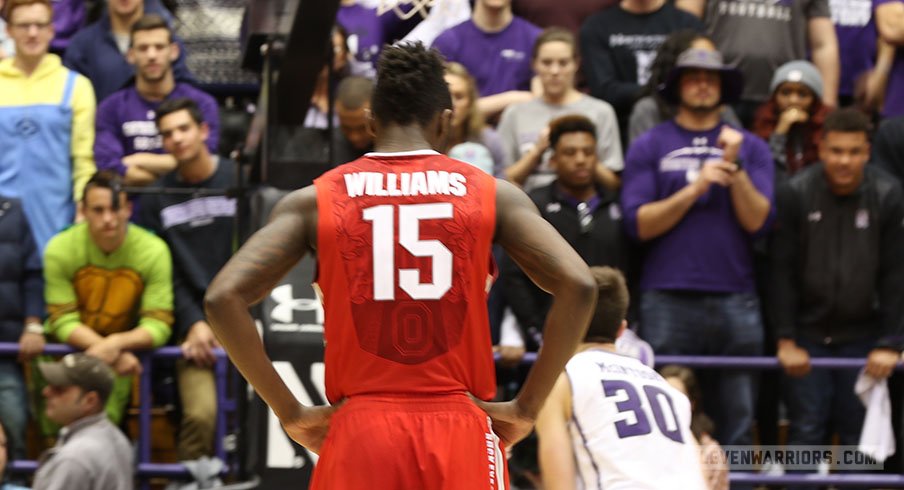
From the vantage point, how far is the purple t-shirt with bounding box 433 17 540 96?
34.1 ft

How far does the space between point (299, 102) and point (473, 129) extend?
5.94 feet

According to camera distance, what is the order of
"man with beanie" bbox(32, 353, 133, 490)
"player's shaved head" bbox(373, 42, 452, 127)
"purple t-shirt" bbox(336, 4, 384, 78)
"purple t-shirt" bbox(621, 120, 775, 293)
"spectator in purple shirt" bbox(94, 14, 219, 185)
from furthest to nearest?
"purple t-shirt" bbox(336, 4, 384, 78), "spectator in purple shirt" bbox(94, 14, 219, 185), "purple t-shirt" bbox(621, 120, 775, 293), "man with beanie" bbox(32, 353, 133, 490), "player's shaved head" bbox(373, 42, 452, 127)

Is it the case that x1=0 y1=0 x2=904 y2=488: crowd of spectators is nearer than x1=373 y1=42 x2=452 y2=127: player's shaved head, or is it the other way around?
x1=373 y1=42 x2=452 y2=127: player's shaved head

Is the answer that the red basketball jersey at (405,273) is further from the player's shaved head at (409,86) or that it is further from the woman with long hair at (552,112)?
the woman with long hair at (552,112)

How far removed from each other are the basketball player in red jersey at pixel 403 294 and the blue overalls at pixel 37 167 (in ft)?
18.5

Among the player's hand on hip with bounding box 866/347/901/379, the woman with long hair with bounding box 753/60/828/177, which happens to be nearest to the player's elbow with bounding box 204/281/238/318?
the player's hand on hip with bounding box 866/347/901/379

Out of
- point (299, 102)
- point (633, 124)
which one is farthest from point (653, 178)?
point (299, 102)

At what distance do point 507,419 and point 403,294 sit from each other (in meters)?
0.55

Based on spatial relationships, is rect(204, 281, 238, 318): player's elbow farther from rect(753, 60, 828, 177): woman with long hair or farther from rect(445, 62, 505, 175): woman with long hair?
rect(753, 60, 828, 177): woman with long hair

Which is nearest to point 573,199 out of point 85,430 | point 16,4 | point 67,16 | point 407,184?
point 85,430

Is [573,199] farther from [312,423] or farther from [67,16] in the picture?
[312,423]

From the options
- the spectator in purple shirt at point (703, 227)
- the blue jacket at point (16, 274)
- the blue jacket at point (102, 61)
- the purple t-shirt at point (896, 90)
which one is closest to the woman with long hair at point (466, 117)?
the spectator in purple shirt at point (703, 227)

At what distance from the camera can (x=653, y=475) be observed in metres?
5.83

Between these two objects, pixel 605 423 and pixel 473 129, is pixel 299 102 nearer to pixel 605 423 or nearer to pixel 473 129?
pixel 473 129
